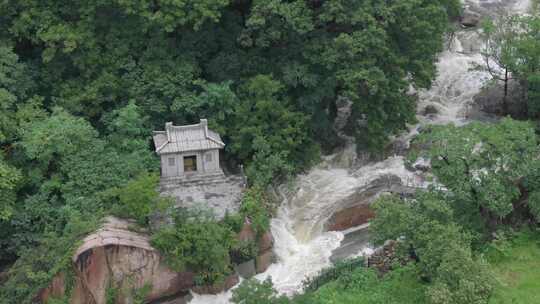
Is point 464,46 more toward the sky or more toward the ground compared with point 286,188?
more toward the sky

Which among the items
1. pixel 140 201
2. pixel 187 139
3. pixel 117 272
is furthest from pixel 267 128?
pixel 117 272

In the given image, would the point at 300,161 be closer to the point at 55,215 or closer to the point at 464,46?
the point at 55,215

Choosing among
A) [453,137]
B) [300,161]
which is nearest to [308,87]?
[300,161]

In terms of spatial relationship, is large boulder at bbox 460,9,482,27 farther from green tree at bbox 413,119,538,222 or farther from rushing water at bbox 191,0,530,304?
green tree at bbox 413,119,538,222

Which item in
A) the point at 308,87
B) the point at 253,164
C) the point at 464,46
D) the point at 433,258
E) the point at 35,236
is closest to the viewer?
the point at 433,258

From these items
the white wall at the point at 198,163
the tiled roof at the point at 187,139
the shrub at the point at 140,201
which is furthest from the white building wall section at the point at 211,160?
the shrub at the point at 140,201

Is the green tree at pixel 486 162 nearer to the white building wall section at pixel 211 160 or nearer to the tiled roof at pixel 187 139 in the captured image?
the white building wall section at pixel 211 160

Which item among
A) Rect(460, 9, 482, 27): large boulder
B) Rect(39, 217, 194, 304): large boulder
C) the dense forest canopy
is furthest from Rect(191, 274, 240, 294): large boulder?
Rect(460, 9, 482, 27): large boulder
